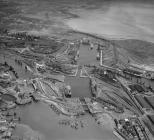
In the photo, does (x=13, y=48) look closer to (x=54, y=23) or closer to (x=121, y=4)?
(x=54, y=23)

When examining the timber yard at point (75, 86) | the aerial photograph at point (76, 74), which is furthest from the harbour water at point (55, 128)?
the timber yard at point (75, 86)

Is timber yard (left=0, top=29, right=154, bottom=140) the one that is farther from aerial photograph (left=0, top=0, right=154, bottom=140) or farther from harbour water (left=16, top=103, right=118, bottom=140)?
harbour water (left=16, top=103, right=118, bottom=140)

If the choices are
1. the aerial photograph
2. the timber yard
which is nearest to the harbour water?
the aerial photograph

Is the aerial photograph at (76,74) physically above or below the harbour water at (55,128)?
above

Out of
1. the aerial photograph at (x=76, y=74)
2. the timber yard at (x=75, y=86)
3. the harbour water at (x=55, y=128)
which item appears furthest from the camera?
the timber yard at (x=75, y=86)

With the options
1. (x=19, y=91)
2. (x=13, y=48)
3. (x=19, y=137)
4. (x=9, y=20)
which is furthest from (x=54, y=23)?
(x=19, y=137)

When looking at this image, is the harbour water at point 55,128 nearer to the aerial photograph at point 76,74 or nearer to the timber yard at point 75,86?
the aerial photograph at point 76,74

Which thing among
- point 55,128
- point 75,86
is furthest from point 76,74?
point 55,128
